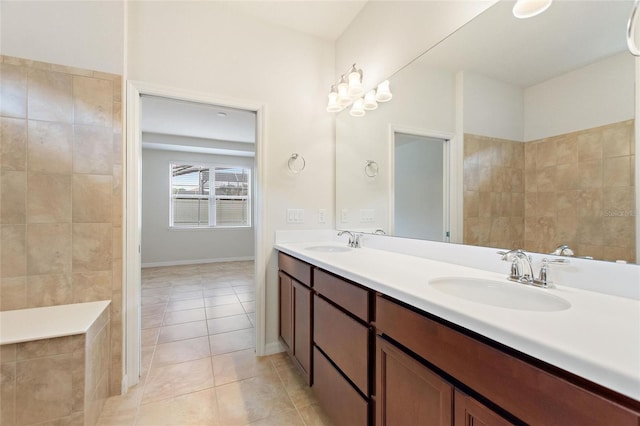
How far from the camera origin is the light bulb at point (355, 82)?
1987 mm

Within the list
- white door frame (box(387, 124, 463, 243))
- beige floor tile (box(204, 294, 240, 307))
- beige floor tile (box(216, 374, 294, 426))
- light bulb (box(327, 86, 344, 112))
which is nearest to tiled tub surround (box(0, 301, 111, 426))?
beige floor tile (box(216, 374, 294, 426))

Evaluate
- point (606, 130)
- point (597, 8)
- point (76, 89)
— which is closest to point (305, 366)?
point (606, 130)

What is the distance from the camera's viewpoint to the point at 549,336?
20.8 inches

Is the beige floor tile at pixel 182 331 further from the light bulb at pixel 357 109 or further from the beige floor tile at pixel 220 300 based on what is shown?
the light bulb at pixel 357 109

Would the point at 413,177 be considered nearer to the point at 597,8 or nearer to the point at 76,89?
the point at 597,8

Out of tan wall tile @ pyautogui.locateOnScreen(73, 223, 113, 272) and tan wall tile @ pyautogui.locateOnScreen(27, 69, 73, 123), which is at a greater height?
tan wall tile @ pyautogui.locateOnScreen(27, 69, 73, 123)

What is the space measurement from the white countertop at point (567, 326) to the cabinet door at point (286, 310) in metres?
1.00

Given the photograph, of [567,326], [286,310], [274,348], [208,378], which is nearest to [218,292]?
[274,348]

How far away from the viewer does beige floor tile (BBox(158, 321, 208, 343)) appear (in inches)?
93.5

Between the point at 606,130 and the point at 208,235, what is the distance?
5.99 meters

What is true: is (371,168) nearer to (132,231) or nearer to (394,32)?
(394,32)

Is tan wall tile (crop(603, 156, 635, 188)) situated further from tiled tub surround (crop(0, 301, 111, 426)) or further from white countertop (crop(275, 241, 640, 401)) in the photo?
tiled tub surround (crop(0, 301, 111, 426))

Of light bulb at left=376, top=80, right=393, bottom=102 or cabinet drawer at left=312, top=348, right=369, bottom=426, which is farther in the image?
light bulb at left=376, top=80, right=393, bottom=102

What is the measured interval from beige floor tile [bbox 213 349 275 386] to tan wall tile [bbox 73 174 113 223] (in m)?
1.29
